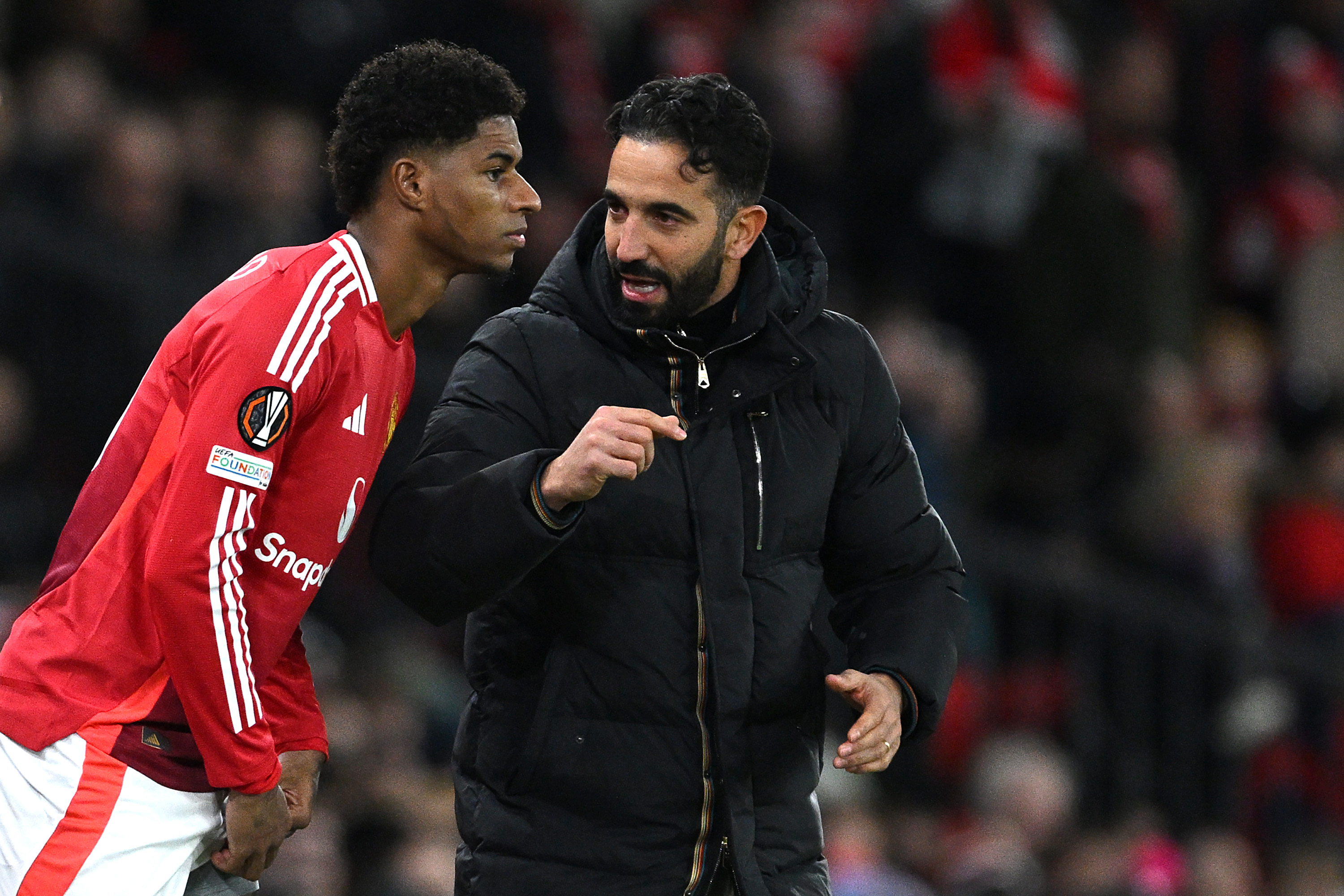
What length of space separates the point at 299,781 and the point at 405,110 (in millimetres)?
1143

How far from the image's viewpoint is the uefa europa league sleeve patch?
2.91 meters

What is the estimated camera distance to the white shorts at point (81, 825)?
2926mm

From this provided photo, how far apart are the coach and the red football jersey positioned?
212 millimetres

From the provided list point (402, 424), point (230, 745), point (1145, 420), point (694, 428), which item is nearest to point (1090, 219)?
point (1145, 420)

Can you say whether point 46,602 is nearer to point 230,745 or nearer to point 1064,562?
point 230,745

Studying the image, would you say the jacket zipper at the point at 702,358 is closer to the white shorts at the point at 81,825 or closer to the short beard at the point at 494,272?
the short beard at the point at 494,272

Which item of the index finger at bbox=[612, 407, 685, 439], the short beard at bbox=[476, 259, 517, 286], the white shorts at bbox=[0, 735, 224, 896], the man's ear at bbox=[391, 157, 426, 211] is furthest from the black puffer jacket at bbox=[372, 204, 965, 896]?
the white shorts at bbox=[0, 735, 224, 896]

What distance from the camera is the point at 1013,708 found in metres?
7.54

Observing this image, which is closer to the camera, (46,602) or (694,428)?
(46,602)

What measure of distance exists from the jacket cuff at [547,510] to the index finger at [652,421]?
0.18 metres

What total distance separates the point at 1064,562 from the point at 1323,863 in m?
1.56

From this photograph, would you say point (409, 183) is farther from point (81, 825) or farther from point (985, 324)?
point (985, 324)

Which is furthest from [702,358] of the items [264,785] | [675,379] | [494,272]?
[264,785]

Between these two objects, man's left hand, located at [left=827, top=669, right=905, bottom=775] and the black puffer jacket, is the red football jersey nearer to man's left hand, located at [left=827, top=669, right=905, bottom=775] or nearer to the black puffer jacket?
the black puffer jacket
